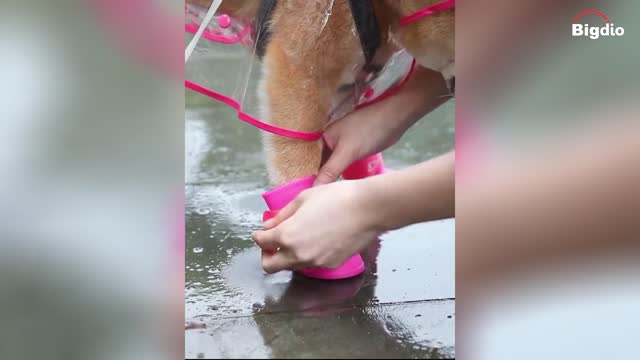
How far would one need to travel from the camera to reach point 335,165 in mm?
1121

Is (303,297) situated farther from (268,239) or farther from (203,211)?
(203,211)

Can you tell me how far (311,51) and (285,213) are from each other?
0.24 m

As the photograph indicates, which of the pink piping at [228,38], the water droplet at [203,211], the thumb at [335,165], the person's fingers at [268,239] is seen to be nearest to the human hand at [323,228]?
the person's fingers at [268,239]

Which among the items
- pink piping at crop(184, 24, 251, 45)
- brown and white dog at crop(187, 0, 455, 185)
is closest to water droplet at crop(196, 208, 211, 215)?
brown and white dog at crop(187, 0, 455, 185)

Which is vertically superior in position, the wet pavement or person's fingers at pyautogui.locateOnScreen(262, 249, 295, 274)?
person's fingers at pyautogui.locateOnScreen(262, 249, 295, 274)

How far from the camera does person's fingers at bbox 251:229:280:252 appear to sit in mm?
984

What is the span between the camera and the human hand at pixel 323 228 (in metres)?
0.92

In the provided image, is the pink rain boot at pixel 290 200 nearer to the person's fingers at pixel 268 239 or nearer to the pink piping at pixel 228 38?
the person's fingers at pixel 268 239

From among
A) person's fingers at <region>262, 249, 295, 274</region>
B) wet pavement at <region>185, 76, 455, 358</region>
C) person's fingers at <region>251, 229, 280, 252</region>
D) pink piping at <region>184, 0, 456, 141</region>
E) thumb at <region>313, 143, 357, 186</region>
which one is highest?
pink piping at <region>184, 0, 456, 141</region>

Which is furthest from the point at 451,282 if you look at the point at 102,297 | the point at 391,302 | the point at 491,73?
the point at 102,297

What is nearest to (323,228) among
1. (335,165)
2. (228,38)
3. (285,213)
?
(285,213)

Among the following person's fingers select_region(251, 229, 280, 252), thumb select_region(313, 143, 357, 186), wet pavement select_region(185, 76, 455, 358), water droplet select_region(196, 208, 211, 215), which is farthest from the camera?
water droplet select_region(196, 208, 211, 215)

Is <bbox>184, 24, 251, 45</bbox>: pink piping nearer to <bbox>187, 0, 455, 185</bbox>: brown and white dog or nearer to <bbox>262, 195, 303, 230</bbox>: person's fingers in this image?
<bbox>187, 0, 455, 185</bbox>: brown and white dog

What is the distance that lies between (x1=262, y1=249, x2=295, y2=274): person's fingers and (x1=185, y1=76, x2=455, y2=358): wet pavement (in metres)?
0.03
